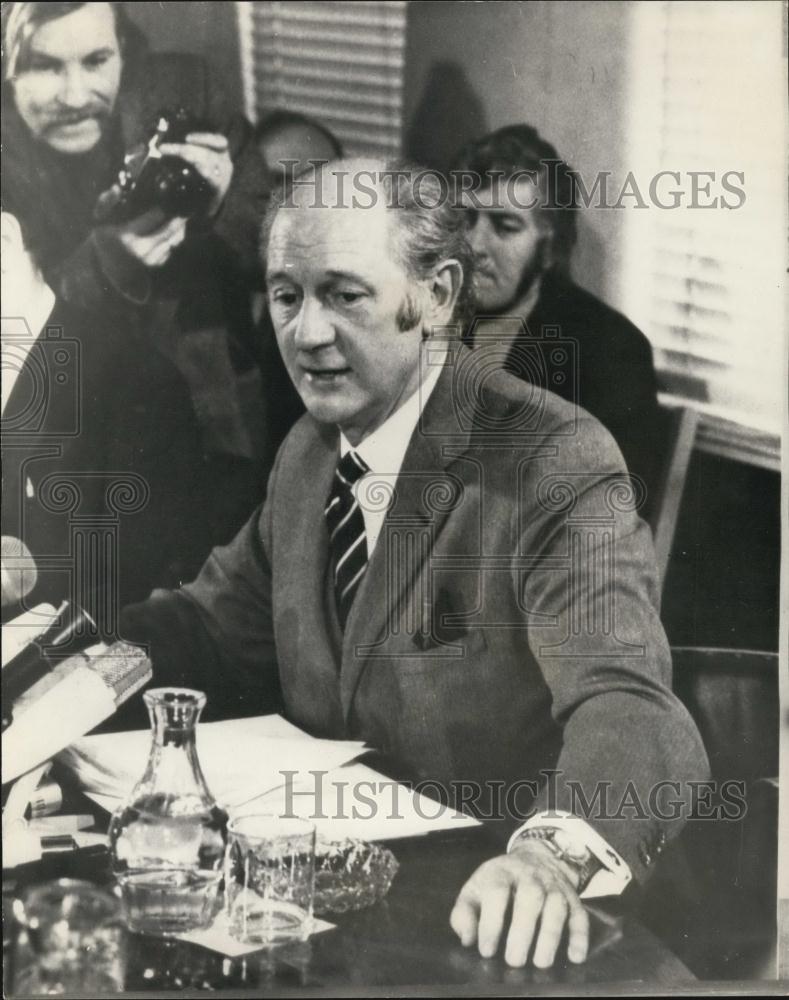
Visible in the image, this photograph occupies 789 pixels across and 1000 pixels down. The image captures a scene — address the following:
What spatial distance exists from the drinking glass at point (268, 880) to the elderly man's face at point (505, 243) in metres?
0.94

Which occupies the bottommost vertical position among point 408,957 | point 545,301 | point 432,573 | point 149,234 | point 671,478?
point 408,957

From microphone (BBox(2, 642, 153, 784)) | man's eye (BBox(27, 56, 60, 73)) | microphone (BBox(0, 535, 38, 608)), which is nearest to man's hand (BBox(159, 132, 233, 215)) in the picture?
man's eye (BBox(27, 56, 60, 73))

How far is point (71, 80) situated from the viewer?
2.18 metres

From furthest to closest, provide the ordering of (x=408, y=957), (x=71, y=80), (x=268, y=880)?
1. (x=71, y=80)
2. (x=408, y=957)
3. (x=268, y=880)

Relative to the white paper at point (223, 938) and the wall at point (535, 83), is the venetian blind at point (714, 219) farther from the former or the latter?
the white paper at point (223, 938)

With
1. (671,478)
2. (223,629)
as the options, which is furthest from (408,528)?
(671,478)

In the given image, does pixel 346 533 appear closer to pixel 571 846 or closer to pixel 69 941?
pixel 571 846

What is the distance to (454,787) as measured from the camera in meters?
2.21

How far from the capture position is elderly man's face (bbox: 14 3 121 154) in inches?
85.7

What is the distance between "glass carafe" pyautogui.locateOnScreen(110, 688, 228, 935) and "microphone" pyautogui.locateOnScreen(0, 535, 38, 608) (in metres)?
0.40

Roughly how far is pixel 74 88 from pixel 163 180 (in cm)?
22

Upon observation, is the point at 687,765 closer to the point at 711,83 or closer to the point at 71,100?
the point at 711,83

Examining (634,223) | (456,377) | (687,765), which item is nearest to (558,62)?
(634,223)

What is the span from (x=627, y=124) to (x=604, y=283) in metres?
0.28
